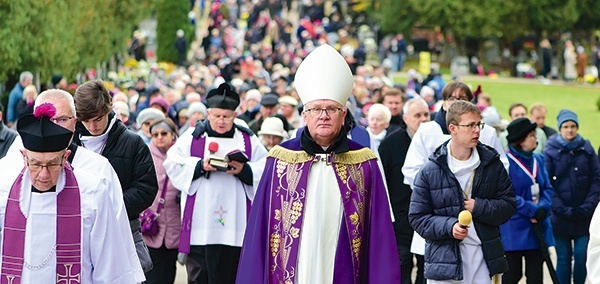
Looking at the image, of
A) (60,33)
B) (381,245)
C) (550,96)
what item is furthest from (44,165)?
(550,96)

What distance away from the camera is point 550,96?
47.0 meters

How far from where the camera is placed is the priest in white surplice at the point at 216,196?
36.4 ft

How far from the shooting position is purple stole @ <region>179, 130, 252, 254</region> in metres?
11.1

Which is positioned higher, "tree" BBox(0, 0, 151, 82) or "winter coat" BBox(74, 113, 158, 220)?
"tree" BBox(0, 0, 151, 82)

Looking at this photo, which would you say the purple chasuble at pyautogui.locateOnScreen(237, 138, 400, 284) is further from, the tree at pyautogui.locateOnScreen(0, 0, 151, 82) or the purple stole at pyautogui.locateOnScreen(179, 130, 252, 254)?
the tree at pyautogui.locateOnScreen(0, 0, 151, 82)

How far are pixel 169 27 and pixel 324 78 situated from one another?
49.1 metres

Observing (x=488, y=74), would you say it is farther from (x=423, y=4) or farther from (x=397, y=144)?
(x=397, y=144)

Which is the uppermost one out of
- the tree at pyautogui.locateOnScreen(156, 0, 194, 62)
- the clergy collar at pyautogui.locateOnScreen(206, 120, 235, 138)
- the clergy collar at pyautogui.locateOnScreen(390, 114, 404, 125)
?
the tree at pyautogui.locateOnScreen(156, 0, 194, 62)

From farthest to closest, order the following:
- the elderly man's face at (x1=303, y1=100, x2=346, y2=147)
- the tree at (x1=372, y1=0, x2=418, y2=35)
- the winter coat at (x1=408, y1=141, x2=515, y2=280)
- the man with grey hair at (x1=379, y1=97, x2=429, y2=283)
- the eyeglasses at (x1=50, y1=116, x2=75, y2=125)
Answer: the tree at (x1=372, y1=0, x2=418, y2=35), the man with grey hair at (x1=379, y1=97, x2=429, y2=283), the winter coat at (x1=408, y1=141, x2=515, y2=280), the elderly man's face at (x1=303, y1=100, x2=346, y2=147), the eyeglasses at (x1=50, y1=116, x2=75, y2=125)

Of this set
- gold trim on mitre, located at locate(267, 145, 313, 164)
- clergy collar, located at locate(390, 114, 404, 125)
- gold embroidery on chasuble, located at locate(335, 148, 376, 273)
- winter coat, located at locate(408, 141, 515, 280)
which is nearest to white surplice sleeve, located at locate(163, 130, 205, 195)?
winter coat, located at locate(408, 141, 515, 280)

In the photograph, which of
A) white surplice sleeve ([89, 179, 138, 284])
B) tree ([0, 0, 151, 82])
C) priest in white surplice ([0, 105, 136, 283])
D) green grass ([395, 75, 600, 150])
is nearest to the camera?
priest in white surplice ([0, 105, 136, 283])

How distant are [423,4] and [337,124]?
5492 centimetres

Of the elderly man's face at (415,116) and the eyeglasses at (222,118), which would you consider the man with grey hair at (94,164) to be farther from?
the elderly man's face at (415,116)

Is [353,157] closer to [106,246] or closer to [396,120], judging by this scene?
[106,246]
